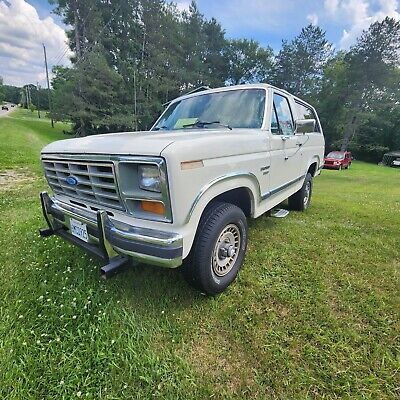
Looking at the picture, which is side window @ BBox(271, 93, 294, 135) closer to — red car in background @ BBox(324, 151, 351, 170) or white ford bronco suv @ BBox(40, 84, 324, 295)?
white ford bronco suv @ BBox(40, 84, 324, 295)

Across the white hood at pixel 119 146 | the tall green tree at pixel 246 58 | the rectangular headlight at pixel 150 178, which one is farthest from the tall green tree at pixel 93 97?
the rectangular headlight at pixel 150 178

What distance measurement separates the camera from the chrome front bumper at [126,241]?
1706 mm

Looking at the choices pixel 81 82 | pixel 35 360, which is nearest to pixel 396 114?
pixel 81 82

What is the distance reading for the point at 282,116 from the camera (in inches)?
134

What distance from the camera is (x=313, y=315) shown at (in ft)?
7.17

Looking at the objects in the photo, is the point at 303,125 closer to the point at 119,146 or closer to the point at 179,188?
the point at 179,188

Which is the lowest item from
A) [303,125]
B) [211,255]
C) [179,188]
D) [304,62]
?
[211,255]

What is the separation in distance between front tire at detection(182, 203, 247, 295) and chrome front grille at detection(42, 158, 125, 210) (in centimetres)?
68

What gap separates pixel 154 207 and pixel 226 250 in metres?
0.88

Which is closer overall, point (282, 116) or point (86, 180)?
point (86, 180)

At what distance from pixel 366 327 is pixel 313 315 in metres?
0.40

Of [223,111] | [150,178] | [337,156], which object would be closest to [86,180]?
[150,178]

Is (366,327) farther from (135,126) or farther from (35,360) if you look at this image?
(135,126)

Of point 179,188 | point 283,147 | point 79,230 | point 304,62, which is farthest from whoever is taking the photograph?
point 304,62
